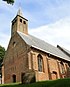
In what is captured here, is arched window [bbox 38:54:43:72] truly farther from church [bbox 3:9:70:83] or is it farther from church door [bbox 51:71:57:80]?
church door [bbox 51:71:57:80]

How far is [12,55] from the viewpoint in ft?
105

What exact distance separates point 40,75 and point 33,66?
2278 mm

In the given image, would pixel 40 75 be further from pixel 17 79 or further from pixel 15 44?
pixel 15 44

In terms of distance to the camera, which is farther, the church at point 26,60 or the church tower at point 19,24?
the church tower at point 19,24

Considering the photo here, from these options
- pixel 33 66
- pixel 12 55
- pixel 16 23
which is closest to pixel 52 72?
pixel 33 66

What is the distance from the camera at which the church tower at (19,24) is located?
Answer: 3216cm

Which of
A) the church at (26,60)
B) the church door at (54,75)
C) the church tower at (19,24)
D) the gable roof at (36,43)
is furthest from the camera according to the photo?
the church tower at (19,24)

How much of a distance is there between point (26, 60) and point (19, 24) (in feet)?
26.5

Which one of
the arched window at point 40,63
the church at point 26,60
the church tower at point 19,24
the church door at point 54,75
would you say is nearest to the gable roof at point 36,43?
the church at point 26,60

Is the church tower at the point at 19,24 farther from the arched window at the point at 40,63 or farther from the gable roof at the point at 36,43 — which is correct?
the arched window at the point at 40,63

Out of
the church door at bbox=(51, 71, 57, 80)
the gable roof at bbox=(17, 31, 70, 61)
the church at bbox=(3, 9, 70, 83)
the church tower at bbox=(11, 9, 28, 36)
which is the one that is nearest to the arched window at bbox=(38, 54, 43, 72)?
the church at bbox=(3, 9, 70, 83)

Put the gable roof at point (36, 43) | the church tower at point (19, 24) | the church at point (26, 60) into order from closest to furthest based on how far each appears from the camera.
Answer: the church at point (26, 60)
the gable roof at point (36, 43)
the church tower at point (19, 24)

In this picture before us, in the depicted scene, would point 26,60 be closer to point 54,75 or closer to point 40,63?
point 40,63

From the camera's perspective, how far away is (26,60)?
2750 cm
